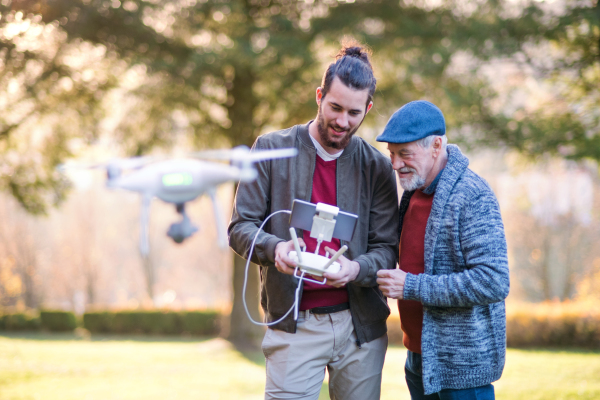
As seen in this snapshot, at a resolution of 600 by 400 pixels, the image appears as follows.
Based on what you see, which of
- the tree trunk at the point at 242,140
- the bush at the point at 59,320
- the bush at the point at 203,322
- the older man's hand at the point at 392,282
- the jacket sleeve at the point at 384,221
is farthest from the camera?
the bush at the point at 59,320

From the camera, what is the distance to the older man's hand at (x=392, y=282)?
91.0 inches

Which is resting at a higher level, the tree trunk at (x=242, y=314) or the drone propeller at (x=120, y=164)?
the drone propeller at (x=120, y=164)

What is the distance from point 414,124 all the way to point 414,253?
0.62 m

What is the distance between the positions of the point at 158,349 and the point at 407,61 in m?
10.8

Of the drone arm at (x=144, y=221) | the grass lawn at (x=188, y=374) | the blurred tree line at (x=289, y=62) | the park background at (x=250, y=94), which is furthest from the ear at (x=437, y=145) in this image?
the blurred tree line at (x=289, y=62)

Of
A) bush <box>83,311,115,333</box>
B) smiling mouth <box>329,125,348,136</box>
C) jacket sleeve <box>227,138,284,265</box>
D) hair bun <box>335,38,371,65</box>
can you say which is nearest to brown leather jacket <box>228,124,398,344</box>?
jacket sleeve <box>227,138,284,265</box>

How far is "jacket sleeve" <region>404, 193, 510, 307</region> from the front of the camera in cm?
219

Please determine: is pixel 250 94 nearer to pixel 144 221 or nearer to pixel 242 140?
pixel 242 140

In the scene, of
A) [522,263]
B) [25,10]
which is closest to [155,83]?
[25,10]

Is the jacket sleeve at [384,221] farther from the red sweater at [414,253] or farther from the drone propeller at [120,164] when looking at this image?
the drone propeller at [120,164]

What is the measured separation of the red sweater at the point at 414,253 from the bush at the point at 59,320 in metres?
22.8

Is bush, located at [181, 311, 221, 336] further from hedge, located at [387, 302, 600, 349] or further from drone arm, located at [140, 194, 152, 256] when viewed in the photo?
drone arm, located at [140, 194, 152, 256]

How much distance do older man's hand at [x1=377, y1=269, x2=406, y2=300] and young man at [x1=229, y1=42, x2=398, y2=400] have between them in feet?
0.23

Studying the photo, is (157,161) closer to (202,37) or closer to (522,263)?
(202,37)
